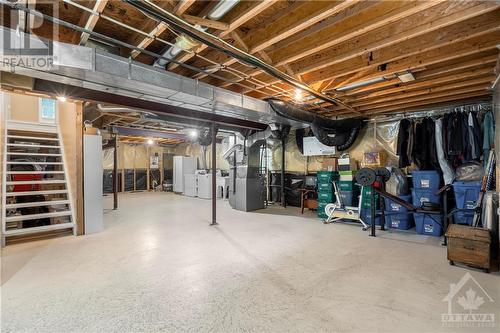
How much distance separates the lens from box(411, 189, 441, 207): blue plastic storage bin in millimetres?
4047

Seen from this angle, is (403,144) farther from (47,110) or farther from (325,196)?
(47,110)

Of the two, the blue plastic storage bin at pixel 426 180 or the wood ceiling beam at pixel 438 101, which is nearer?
the wood ceiling beam at pixel 438 101

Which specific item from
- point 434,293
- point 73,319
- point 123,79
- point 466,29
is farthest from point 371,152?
point 73,319

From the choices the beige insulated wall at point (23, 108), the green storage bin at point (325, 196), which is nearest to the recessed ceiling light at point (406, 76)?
the green storage bin at point (325, 196)

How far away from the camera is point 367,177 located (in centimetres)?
404

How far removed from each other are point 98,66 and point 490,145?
17.8 ft

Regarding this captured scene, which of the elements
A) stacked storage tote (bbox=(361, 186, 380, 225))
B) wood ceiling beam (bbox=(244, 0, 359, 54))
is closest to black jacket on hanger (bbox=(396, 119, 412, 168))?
stacked storage tote (bbox=(361, 186, 380, 225))

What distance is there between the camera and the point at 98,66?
7.47ft

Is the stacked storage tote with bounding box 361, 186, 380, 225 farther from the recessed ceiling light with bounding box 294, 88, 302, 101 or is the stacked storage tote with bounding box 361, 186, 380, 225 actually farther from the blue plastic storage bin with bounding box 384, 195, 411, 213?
the recessed ceiling light with bounding box 294, 88, 302, 101

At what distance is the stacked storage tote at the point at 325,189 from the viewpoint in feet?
16.8

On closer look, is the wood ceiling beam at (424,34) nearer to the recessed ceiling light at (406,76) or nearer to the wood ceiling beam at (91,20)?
the recessed ceiling light at (406,76)

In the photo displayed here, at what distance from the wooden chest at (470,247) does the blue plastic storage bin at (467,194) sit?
52.8 inches

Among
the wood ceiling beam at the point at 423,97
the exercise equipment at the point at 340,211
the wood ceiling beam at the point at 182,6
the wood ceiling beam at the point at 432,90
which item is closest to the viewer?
the wood ceiling beam at the point at 182,6

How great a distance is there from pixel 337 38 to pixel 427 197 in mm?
3448
